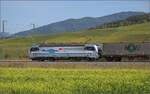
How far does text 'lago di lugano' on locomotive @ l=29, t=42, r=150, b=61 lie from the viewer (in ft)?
225

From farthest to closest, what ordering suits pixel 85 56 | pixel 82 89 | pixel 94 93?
pixel 85 56
pixel 82 89
pixel 94 93

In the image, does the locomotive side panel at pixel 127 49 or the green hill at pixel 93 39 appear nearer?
the locomotive side panel at pixel 127 49

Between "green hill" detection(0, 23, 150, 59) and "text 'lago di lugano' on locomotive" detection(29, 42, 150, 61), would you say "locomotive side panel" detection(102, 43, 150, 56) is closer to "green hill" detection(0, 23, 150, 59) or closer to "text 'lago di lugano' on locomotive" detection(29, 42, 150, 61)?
"text 'lago di lugano' on locomotive" detection(29, 42, 150, 61)

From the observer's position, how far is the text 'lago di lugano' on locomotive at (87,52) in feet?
225

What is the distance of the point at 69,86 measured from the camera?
2112 centimetres

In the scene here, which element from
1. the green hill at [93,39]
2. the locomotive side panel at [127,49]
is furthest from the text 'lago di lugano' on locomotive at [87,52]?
the green hill at [93,39]

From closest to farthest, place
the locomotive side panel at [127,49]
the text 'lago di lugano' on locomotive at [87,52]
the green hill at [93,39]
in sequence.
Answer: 1. the text 'lago di lugano' on locomotive at [87,52]
2. the locomotive side panel at [127,49]
3. the green hill at [93,39]

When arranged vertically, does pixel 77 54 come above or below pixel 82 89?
below

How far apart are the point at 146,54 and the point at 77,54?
9868 mm

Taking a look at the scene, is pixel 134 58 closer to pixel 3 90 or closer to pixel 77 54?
pixel 77 54

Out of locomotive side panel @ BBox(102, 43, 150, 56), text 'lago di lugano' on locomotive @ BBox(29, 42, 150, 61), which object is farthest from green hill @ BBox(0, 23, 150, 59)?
locomotive side panel @ BBox(102, 43, 150, 56)

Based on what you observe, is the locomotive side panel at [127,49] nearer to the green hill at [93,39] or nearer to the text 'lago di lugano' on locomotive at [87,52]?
the text 'lago di lugano' on locomotive at [87,52]

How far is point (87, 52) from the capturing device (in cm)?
6788

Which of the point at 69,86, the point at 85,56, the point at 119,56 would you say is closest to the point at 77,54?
the point at 85,56
